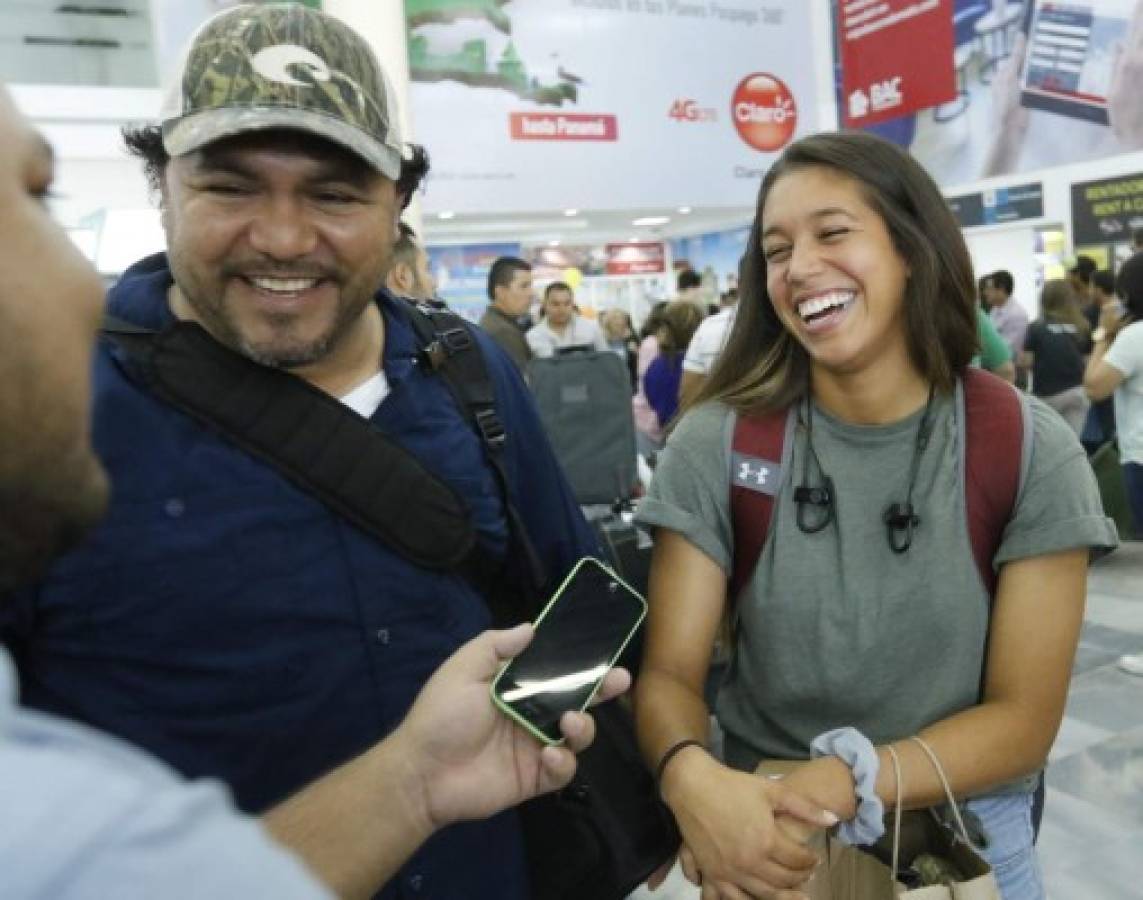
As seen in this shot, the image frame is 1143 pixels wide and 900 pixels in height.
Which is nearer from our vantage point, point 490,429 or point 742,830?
point 742,830

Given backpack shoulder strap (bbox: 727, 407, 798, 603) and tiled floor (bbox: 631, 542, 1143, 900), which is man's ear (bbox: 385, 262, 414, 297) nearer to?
tiled floor (bbox: 631, 542, 1143, 900)

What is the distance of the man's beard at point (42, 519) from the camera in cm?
55

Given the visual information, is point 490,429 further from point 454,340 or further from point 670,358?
point 670,358

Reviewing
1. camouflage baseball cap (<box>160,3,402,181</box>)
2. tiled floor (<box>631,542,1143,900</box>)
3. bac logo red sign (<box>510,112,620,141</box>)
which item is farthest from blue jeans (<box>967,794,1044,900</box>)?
bac logo red sign (<box>510,112,620,141</box>)

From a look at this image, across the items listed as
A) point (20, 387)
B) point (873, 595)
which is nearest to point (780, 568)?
point (873, 595)

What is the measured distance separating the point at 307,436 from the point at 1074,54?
1362 centimetres

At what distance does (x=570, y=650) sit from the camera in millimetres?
1184

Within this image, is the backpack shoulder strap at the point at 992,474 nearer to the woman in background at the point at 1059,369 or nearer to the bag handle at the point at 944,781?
the bag handle at the point at 944,781

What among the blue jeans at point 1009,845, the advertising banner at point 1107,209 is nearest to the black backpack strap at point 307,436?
the blue jeans at point 1009,845

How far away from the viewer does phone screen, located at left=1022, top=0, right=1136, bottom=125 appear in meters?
11.5

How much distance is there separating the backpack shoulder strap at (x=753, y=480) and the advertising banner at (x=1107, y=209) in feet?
38.0

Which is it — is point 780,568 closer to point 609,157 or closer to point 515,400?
point 515,400

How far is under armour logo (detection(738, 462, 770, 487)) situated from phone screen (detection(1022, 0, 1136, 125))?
502 inches

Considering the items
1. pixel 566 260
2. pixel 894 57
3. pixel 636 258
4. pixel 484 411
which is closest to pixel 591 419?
pixel 484 411
